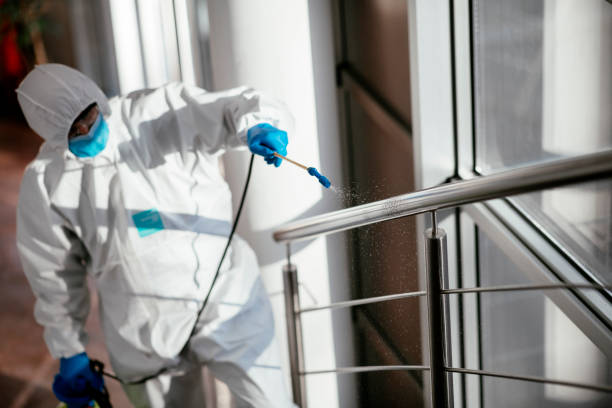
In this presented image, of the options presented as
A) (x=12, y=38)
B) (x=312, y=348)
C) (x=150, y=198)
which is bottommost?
(x=312, y=348)

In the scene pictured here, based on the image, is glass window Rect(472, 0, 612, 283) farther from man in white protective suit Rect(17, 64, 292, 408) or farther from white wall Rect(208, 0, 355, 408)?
man in white protective suit Rect(17, 64, 292, 408)

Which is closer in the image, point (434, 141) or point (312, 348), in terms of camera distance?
point (434, 141)

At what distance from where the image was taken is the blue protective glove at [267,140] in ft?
4.97

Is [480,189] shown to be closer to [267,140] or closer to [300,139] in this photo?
[267,140]

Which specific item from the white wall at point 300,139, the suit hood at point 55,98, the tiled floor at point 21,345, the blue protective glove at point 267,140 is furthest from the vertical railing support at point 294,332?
the tiled floor at point 21,345

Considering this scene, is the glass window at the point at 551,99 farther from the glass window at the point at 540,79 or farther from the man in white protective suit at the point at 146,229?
the man in white protective suit at the point at 146,229

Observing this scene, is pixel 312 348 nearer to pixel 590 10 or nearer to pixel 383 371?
pixel 383 371

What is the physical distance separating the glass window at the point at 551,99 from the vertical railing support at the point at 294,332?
549 millimetres

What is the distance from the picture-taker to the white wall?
5.55 ft

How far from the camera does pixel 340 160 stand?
164cm

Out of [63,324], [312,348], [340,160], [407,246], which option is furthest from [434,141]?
[63,324]

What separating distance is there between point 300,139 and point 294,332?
53cm

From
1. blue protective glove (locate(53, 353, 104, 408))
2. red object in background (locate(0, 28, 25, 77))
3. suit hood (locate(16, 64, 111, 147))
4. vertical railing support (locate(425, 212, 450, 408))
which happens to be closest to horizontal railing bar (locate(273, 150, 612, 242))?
vertical railing support (locate(425, 212, 450, 408))

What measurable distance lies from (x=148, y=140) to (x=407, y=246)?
2.29 ft
